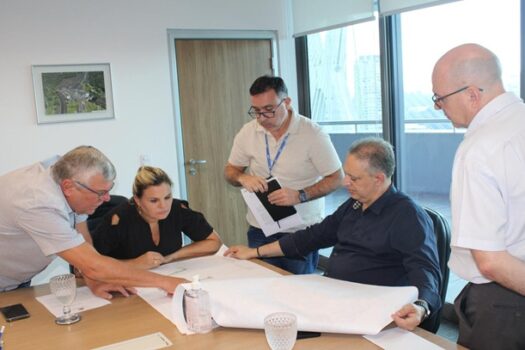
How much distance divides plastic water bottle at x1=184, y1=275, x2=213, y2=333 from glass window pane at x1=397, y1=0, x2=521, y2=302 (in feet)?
7.52

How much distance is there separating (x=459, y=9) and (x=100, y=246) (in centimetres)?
260

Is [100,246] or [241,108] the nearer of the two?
[100,246]

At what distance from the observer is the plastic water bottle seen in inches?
65.7

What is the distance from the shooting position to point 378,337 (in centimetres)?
156

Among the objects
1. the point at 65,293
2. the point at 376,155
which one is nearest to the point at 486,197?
the point at 376,155

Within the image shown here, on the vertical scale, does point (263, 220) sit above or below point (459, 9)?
below

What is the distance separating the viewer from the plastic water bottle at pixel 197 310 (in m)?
1.67

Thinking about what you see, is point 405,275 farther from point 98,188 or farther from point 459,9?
point 459,9

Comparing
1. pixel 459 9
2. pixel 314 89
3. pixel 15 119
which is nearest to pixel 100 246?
pixel 15 119

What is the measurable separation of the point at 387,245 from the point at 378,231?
68 millimetres

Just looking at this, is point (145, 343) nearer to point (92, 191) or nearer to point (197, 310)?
point (197, 310)

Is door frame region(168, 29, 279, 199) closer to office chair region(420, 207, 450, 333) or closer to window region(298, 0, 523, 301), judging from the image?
window region(298, 0, 523, 301)

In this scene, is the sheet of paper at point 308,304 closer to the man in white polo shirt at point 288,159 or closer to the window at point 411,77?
the man in white polo shirt at point 288,159

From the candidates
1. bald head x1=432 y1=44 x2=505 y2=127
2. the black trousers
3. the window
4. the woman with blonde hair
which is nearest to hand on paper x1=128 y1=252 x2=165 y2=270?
the woman with blonde hair
